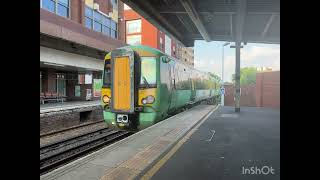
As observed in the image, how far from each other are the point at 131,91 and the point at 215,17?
5.79 metres

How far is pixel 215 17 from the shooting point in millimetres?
15188

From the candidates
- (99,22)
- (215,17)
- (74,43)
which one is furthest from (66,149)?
(99,22)

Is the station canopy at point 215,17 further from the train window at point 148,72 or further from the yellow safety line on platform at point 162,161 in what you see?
the yellow safety line on platform at point 162,161

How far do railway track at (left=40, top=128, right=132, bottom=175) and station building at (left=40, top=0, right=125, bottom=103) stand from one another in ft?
27.6

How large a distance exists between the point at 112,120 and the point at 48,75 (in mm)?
18115

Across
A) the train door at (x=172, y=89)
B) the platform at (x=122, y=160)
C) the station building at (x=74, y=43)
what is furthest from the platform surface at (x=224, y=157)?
the station building at (x=74, y=43)

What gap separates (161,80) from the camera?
1274 centimetres

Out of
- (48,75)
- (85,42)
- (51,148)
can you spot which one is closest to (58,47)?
(85,42)

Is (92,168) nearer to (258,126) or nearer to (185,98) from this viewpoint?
(258,126)

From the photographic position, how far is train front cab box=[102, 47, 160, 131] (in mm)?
12047

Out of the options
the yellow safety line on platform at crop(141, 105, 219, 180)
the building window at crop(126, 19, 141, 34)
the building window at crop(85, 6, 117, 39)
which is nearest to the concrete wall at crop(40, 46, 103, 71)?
the building window at crop(85, 6, 117, 39)

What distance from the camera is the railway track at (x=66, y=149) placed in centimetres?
996

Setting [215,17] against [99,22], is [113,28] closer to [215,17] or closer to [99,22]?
[99,22]

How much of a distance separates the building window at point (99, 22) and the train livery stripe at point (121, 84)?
2281 centimetres
